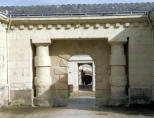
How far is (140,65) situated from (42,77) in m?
3.83

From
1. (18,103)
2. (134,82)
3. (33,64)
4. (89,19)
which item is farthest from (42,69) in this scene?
(134,82)

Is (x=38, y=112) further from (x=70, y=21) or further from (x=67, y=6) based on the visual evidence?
(x=67, y=6)

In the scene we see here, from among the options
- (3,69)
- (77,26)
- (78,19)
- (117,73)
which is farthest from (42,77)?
(117,73)

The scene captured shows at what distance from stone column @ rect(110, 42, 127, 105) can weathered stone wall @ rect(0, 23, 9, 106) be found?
4.10m

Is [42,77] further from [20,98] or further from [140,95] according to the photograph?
[140,95]

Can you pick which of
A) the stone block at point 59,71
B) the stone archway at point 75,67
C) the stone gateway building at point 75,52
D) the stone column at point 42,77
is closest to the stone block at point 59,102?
the stone gateway building at point 75,52

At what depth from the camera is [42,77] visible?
1327cm

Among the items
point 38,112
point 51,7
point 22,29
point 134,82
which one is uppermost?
point 51,7

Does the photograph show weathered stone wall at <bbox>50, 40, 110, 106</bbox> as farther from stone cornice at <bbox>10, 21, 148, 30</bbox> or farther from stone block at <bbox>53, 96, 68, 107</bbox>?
stone cornice at <bbox>10, 21, 148, 30</bbox>

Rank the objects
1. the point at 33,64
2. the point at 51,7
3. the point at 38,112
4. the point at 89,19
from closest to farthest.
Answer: the point at 38,112, the point at 89,19, the point at 33,64, the point at 51,7

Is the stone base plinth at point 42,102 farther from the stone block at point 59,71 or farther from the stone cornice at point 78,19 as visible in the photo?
the stone cornice at point 78,19

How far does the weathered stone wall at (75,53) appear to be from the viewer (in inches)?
536

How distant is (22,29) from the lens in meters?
13.2

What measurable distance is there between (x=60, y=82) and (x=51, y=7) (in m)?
3.27
